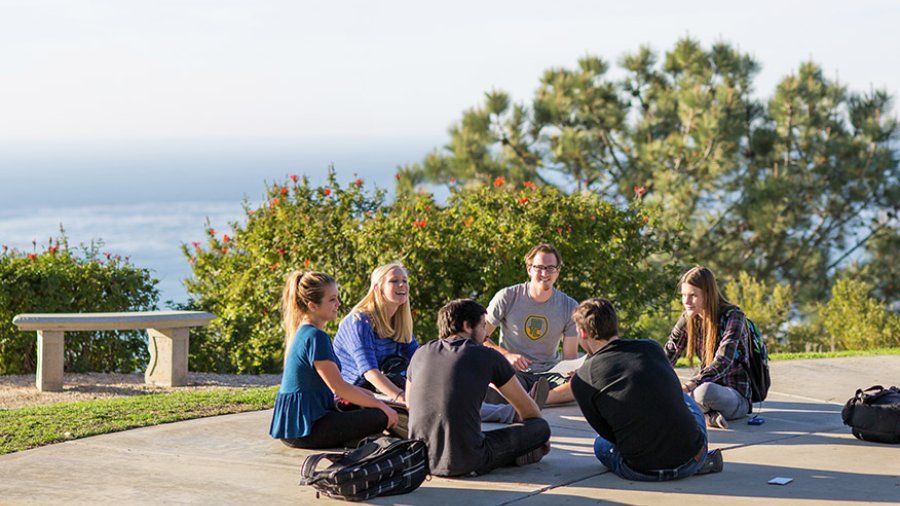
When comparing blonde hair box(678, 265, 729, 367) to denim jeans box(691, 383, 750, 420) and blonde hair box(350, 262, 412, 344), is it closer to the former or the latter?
denim jeans box(691, 383, 750, 420)

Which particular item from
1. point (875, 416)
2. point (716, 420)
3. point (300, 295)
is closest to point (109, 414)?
point (300, 295)

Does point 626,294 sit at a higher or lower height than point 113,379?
higher

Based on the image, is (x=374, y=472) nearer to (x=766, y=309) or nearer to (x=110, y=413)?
(x=110, y=413)

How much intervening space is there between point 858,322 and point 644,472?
11.9 metres

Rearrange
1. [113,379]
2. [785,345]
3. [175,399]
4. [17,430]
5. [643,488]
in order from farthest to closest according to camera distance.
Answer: [785,345] < [113,379] < [175,399] < [17,430] < [643,488]

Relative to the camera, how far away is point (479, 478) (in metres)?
6.42

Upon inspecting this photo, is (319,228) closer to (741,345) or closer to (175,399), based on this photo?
(175,399)

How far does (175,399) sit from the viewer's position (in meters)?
9.51

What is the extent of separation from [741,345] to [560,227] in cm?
476

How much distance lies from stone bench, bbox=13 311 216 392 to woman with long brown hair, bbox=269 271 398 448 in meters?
4.43

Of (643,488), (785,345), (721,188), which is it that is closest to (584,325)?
(643,488)

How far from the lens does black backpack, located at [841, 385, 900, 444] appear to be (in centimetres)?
728

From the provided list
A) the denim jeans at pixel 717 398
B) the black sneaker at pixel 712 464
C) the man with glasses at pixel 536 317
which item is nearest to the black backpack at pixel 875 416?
the denim jeans at pixel 717 398

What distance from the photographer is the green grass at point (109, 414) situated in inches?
307
